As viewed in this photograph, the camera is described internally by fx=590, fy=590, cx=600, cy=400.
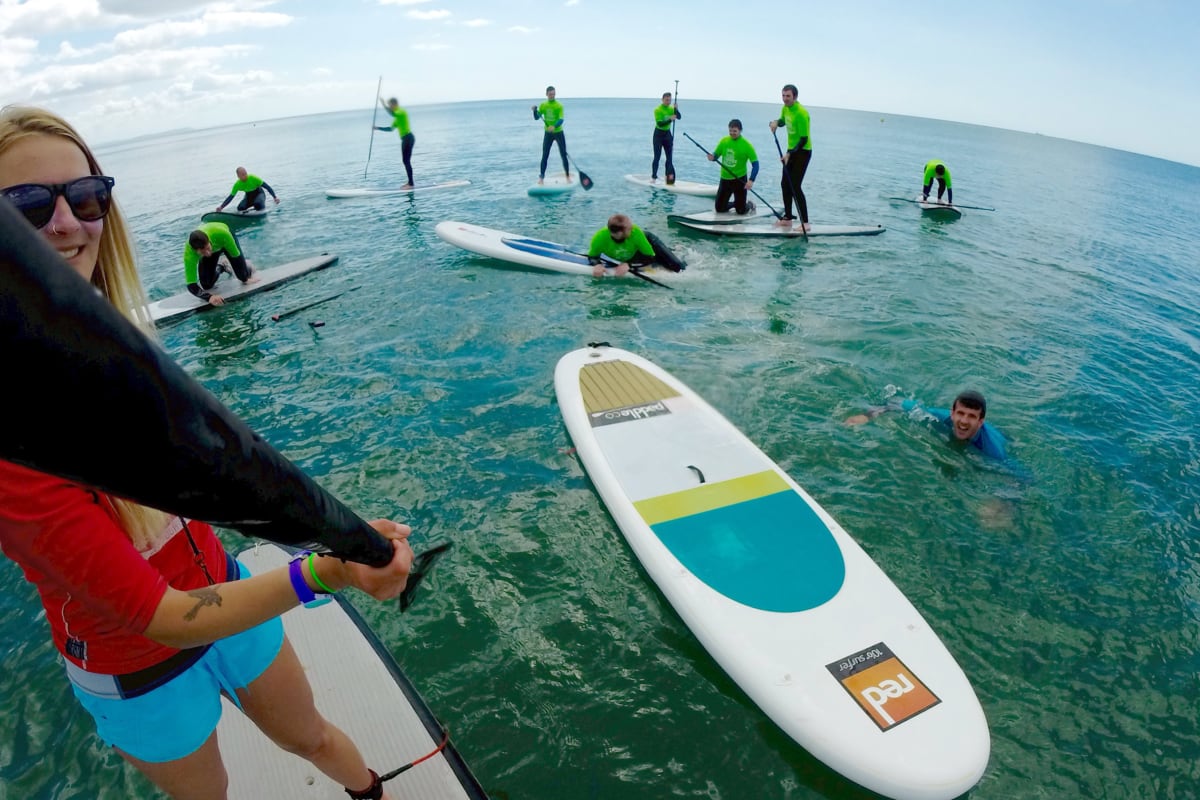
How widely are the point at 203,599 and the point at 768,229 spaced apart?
14.6 metres

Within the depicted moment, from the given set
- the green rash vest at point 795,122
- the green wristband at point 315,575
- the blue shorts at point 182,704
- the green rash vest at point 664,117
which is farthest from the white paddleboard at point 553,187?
the green wristband at point 315,575

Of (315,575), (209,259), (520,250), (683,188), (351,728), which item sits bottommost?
(351,728)

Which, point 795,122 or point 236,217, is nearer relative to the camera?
point 795,122

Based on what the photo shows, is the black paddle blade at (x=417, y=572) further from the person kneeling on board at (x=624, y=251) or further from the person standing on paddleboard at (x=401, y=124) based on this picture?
the person standing on paddleboard at (x=401, y=124)

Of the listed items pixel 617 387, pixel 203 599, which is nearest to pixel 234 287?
pixel 617 387

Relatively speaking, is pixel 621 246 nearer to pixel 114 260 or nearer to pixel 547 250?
pixel 547 250

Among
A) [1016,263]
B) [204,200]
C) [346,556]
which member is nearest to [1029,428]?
[346,556]

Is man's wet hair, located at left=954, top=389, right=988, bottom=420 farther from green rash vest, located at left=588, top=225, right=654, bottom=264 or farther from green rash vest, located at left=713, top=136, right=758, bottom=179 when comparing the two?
green rash vest, located at left=713, top=136, right=758, bottom=179

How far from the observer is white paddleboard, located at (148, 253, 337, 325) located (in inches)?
397

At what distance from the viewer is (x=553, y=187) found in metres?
19.4

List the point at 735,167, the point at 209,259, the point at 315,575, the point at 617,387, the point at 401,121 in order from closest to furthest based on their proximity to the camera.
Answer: the point at 315,575 → the point at 617,387 → the point at 209,259 → the point at 735,167 → the point at 401,121

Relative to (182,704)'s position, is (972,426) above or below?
below

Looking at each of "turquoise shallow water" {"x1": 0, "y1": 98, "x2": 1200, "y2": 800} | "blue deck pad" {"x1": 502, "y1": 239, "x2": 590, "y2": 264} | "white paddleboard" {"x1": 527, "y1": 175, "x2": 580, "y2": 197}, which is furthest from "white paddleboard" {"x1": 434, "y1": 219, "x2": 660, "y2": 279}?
"white paddleboard" {"x1": 527, "y1": 175, "x2": 580, "y2": 197}

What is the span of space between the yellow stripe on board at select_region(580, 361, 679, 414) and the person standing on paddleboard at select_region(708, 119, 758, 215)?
935 centimetres
